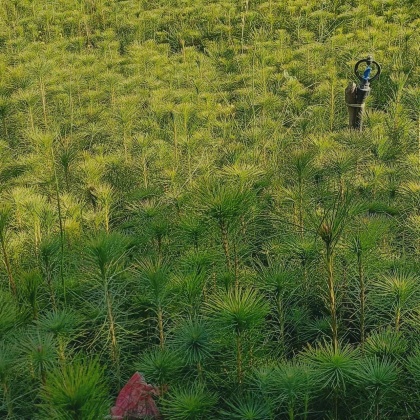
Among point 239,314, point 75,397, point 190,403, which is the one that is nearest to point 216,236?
point 239,314

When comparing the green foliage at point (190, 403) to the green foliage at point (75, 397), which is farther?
the green foliage at point (190, 403)

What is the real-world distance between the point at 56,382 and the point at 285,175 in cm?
261

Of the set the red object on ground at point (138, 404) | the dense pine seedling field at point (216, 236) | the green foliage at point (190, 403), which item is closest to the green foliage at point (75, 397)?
the dense pine seedling field at point (216, 236)

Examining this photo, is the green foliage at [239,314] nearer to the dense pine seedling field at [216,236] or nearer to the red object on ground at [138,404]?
the dense pine seedling field at [216,236]

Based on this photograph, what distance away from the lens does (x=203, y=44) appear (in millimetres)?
7676

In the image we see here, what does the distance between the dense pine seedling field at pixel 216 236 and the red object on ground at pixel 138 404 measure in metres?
0.04

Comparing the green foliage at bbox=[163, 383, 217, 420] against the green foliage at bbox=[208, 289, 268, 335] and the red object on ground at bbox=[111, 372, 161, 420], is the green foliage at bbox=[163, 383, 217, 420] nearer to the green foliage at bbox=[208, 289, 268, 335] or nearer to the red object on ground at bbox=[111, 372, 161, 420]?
the red object on ground at bbox=[111, 372, 161, 420]

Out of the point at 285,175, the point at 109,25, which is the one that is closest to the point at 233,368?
the point at 285,175

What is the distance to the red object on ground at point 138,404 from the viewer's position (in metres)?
1.91

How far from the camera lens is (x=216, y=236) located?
8.35 feet

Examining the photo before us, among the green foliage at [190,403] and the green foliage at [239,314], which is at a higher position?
the green foliage at [239,314]

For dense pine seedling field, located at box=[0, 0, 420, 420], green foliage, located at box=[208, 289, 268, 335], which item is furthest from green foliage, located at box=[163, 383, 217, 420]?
green foliage, located at box=[208, 289, 268, 335]

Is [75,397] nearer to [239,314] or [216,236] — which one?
[239,314]

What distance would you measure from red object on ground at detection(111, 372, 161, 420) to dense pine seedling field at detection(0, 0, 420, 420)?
4 centimetres
